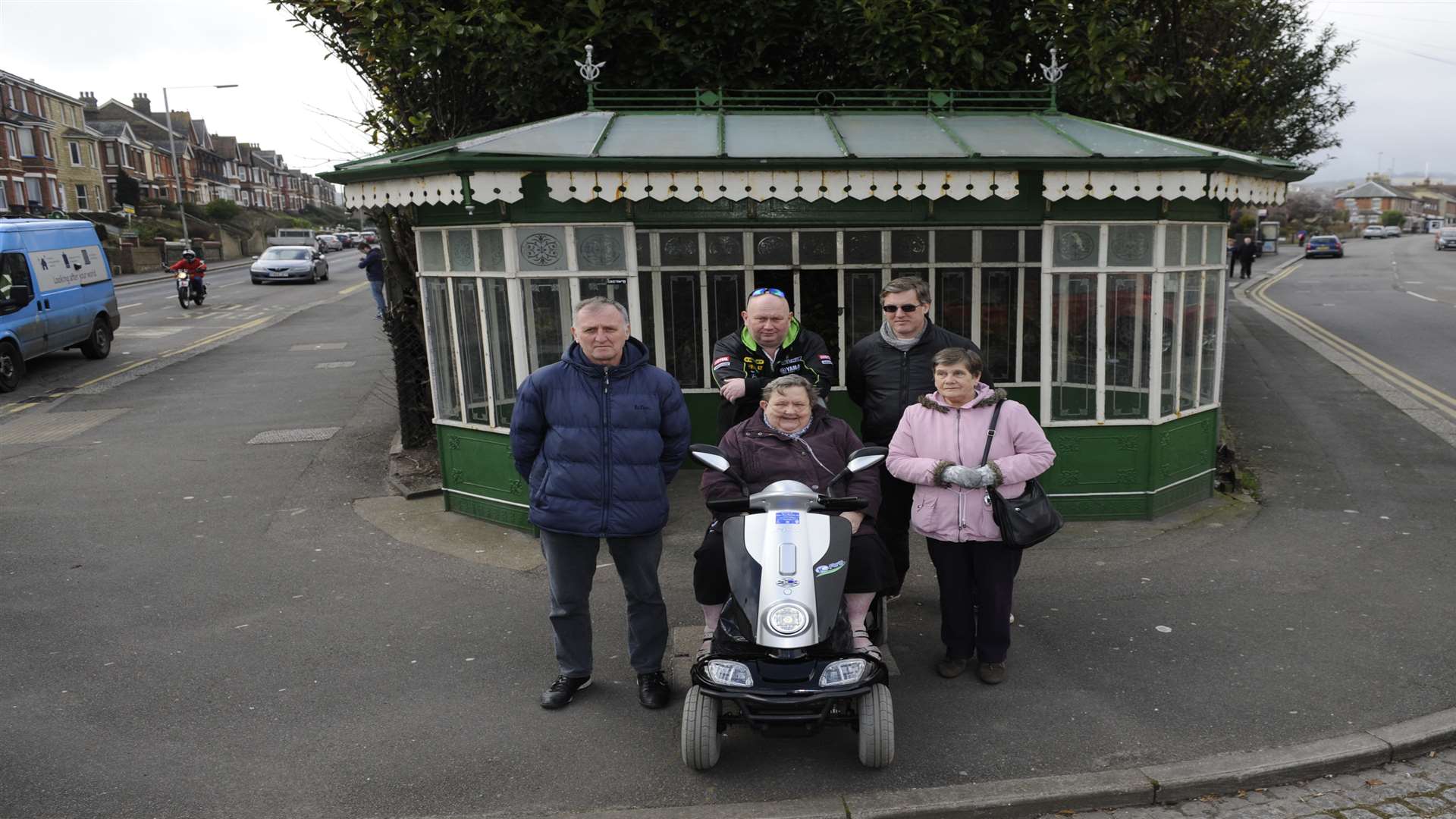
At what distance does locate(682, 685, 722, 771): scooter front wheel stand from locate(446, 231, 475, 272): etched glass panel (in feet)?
14.2

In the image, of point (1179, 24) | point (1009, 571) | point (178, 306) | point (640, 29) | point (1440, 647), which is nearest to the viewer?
point (1009, 571)

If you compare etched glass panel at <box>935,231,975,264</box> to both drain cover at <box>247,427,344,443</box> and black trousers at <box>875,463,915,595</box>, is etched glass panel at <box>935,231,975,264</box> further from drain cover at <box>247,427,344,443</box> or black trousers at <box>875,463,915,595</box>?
drain cover at <box>247,427,344,443</box>

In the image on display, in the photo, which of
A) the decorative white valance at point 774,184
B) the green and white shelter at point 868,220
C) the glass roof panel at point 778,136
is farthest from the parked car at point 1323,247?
the decorative white valance at point 774,184

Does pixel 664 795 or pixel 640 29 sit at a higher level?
pixel 640 29

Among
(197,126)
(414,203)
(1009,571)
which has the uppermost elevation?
(197,126)

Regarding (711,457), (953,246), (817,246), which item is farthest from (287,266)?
(711,457)

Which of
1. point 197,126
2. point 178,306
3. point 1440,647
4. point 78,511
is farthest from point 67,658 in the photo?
point 197,126

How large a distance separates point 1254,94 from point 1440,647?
13179 millimetres

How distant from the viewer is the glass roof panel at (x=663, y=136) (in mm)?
6938

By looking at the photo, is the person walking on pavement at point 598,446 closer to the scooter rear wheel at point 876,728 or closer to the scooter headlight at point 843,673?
the scooter headlight at point 843,673

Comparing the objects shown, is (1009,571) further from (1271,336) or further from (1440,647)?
(1271,336)

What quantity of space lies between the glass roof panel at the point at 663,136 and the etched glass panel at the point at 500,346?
132 centimetres

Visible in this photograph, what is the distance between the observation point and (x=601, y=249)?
6.98 meters

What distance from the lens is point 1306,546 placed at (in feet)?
22.2
